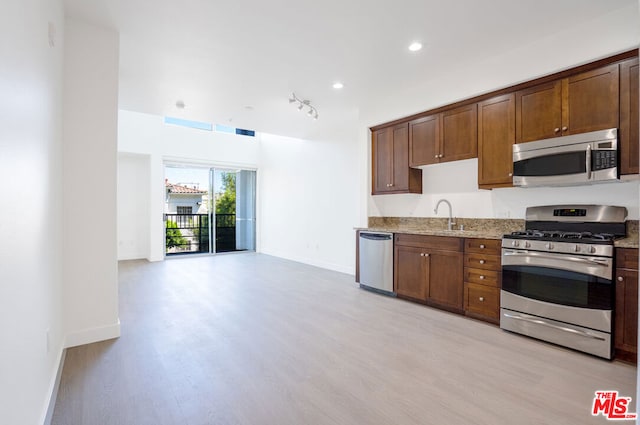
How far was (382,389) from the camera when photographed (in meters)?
2.10

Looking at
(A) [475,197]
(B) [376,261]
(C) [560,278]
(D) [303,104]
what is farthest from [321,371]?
(D) [303,104]

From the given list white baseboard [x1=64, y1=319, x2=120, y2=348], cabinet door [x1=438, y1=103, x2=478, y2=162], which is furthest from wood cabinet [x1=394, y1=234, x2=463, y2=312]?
white baseboard [x1=64, y1=319, x2=120, y2=348]

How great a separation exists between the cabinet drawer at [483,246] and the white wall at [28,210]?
3.55 m

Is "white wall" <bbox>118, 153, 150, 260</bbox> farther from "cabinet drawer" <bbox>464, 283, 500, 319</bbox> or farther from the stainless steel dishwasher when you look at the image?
"cabinet drawer" <bbox>464, 283, 500, 319</bbox>

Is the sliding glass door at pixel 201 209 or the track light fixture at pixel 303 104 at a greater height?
the track light fixture at pixel 303 104

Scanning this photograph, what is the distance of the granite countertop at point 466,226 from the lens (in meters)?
2.81

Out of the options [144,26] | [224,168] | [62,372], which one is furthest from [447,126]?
[224,168]

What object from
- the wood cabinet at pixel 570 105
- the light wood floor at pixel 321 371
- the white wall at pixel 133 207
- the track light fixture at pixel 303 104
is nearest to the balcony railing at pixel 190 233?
the white wall at pixel 133 207

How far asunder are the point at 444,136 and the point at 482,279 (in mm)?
1742

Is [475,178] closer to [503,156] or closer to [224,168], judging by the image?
[503,156]

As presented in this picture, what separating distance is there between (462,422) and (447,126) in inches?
125

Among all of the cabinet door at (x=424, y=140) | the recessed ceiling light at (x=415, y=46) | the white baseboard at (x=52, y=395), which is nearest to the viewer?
the white baseboard at (x=52, y=395)

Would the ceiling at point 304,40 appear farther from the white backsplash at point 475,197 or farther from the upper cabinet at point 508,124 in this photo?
the white backsplash at point 475,197

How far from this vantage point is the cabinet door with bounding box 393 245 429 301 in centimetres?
391
